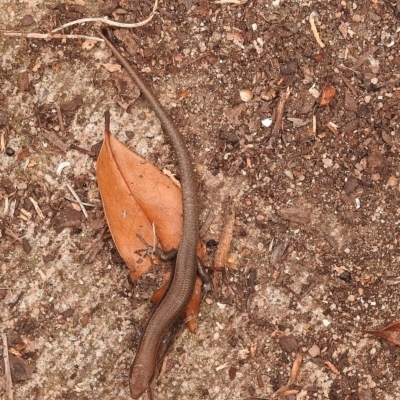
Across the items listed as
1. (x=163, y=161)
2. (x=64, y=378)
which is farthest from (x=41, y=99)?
(x=64, y=378)

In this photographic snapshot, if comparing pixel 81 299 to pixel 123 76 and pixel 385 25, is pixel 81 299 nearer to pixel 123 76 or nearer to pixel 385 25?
pixel 123 76

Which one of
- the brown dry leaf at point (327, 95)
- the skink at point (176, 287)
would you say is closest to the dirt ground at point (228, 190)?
the brown dry leaf at point (327, 95)

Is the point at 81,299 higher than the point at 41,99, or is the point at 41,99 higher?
the point at 41,99

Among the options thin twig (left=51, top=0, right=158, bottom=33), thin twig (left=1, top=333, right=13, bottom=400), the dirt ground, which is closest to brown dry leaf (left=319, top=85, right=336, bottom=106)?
the dirt ground

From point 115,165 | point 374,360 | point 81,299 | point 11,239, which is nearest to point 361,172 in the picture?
point 374,360

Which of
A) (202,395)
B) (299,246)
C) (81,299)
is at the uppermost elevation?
(299,246)

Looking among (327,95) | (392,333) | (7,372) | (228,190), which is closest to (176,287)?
(228,190)
